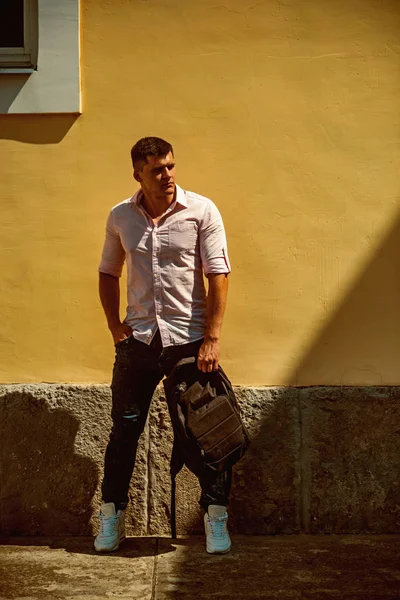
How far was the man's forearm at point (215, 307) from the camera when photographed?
4297 mm

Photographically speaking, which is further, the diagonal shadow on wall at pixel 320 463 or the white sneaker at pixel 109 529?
the diagonal shadow on wall at pixel 320 463

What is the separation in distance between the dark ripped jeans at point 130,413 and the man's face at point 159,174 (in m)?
0.70

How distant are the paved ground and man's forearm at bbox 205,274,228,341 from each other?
106cm

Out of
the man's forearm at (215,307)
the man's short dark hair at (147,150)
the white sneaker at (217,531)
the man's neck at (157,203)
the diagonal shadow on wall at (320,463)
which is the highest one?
the man's short dark hair at (147,150)

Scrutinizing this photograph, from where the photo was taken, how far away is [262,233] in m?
4.82

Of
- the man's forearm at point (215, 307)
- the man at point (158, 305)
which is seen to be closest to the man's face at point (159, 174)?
the man at point (158, 305)

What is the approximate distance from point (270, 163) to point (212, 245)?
2.39 ft

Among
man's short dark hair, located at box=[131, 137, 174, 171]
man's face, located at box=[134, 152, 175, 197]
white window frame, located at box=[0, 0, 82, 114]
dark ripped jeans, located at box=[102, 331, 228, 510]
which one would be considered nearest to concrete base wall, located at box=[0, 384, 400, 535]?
dark ripped jeans, located at box=[102, 331, 228, 510]

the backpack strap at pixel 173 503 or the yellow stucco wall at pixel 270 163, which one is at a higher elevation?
the yellow stucco wall at pixel 270 163

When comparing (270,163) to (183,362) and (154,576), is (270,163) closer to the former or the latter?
(183,362)

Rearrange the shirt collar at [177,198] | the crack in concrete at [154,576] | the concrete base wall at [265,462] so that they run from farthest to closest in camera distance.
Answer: the concrete base wall at [265,462] < the shirt collar at [177,198] < the crack in concrete at [154,576]

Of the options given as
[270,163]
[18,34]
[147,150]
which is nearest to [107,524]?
[147,150]

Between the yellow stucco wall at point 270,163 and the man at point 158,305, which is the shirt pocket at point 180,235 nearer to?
the man at point 158,305

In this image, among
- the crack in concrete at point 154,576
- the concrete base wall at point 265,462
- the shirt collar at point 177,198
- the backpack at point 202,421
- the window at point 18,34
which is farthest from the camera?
the window at point 18,34
